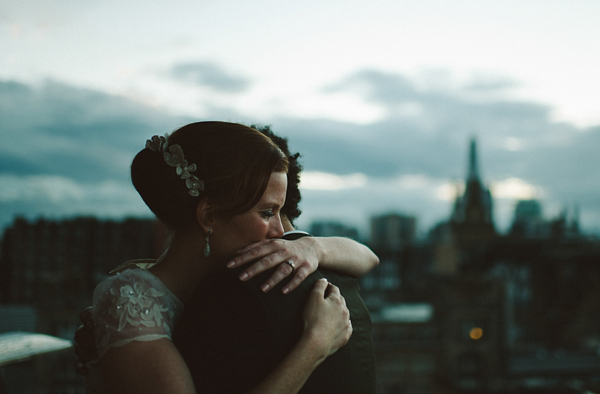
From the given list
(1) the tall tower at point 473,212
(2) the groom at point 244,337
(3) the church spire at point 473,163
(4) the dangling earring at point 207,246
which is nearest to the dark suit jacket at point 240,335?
(2) the groom at point 244,337

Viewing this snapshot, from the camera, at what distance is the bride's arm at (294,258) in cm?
150

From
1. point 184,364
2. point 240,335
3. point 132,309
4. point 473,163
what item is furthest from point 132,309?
point 473,163

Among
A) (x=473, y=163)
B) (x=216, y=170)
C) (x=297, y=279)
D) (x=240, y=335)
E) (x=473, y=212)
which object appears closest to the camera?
(x=240, y=335)

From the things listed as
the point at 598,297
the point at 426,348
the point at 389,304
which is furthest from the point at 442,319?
the point at 598,297

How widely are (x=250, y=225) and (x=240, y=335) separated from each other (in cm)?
43

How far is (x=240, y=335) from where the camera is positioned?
1432 mm

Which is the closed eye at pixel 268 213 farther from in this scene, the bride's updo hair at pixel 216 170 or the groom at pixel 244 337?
the groom at pixel 244 337

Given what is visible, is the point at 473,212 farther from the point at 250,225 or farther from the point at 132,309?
the point at 132,309

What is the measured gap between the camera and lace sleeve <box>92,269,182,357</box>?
154cm

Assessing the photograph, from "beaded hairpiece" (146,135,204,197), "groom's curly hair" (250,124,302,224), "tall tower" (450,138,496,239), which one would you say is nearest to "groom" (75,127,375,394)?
"beaded hairpiece" (146,135,204,197)

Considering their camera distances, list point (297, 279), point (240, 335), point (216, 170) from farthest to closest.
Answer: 1. point (216, 170)
2. point (297, 279)
3. point (240, 335)

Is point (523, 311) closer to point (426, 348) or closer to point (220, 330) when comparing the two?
point (426, 348)

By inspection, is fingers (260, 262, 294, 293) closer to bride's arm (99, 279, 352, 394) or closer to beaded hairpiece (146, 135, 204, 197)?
bride's arm (99, 279, 352, 394)

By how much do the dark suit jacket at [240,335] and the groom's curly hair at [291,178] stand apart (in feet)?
2.46
